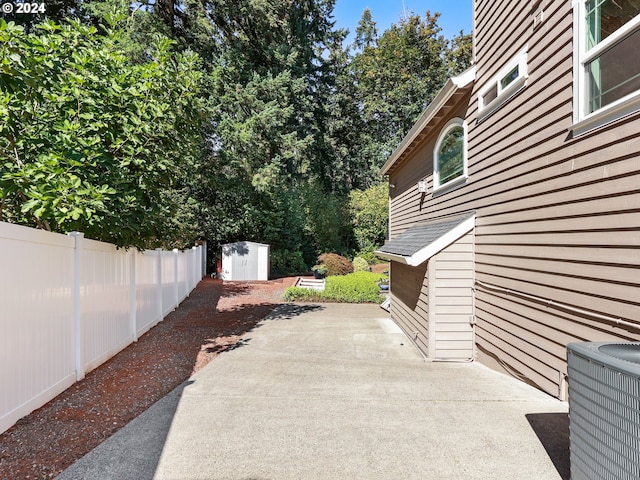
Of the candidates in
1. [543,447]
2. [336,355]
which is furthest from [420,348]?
[543,447]

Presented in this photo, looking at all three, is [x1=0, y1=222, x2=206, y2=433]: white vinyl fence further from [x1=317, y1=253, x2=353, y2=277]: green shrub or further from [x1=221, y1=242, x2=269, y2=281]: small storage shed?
[x1=221, y1=242, x2=269, y2=281]: small storage shed

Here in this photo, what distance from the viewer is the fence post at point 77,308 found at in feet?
14.3

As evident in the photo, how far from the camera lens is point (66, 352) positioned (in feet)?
13.8

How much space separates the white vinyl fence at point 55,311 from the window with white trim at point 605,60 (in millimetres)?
5486

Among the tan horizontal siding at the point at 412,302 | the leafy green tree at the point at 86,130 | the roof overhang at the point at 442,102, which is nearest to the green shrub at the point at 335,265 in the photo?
the tan horizontal siding at the point at 412,302

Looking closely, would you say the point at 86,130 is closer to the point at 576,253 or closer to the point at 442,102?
the point at 442,102

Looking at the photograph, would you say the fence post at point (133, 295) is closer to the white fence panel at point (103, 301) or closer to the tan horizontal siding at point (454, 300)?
the white fence panel at point (103, 301)

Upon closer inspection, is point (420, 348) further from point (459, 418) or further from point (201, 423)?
point (201, 423)

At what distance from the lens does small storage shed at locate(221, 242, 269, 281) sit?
18.4m

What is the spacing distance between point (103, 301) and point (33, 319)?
1.69 m

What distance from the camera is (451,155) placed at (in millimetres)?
6824

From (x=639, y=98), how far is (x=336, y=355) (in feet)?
16.8

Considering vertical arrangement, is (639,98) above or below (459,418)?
above

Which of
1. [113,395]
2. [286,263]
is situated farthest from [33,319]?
[286,263]
